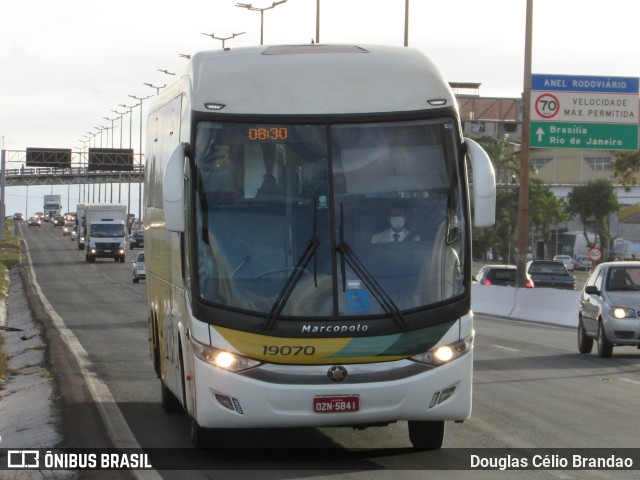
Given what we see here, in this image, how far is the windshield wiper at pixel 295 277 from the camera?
10.1 meters

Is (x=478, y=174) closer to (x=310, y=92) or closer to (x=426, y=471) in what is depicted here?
(x=310, y=92)

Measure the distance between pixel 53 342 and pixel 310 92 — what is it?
1689cm

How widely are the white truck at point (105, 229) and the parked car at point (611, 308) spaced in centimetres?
6283

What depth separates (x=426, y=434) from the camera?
11094 mm

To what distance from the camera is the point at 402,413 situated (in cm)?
1013

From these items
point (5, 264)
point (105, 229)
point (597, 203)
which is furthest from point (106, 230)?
point (597, 203)

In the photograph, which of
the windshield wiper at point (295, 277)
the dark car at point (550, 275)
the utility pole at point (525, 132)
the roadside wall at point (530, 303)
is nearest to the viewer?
the windshield wiper at point (295, 277)

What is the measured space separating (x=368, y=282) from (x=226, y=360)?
1.27 meters

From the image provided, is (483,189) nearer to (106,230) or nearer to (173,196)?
(173,196)

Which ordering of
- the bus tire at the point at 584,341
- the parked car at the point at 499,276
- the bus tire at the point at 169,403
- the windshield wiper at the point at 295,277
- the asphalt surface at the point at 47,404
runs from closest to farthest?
the windshield wiper at the point at 295,277
the asphalt surface at the point at 47,404
the bus tire at the point at 169,403
the bus tire at the point at 584,341
the parked car at the point at 499,276

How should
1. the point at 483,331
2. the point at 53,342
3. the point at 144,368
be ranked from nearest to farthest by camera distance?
the point at 144,368
the point at 53,342
the point at 483,331

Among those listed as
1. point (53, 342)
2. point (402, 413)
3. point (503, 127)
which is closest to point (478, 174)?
point (402, 413)

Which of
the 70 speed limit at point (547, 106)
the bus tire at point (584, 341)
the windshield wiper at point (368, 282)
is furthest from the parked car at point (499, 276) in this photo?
the windshield wiper at point (368, 282)

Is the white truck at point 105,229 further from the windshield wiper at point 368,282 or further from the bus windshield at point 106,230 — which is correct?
the windshield wiper at point 368,282
